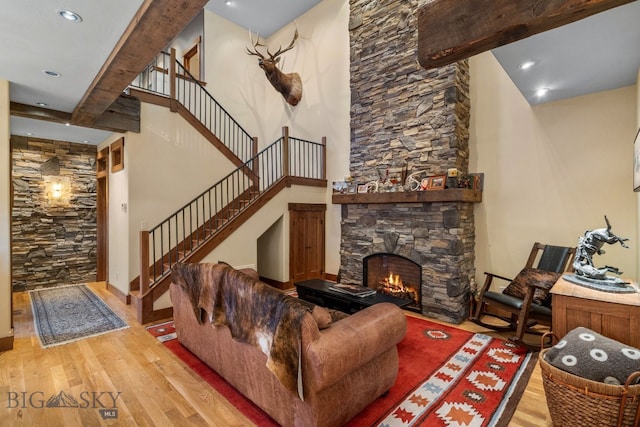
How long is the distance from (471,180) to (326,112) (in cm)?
327

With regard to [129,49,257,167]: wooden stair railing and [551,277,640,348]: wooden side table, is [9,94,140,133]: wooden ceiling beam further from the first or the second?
[551,277,640,348]: wooden side table

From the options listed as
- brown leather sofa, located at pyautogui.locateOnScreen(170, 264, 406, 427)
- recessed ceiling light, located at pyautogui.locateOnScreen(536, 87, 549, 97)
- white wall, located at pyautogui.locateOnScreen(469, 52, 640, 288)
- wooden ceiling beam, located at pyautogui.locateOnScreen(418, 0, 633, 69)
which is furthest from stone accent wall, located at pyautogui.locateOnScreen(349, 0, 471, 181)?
brown leather sofa, located at pyautogui.locateOnScreen(170, 264, 406, 427)

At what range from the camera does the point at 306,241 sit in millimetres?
5973

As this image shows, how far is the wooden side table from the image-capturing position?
2137 mm

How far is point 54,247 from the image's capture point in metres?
5.77

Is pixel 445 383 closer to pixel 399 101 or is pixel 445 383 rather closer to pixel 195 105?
pixel 399 101

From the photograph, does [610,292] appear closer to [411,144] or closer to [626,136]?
[626,136]

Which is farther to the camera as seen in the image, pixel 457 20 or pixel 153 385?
pixel 153 385

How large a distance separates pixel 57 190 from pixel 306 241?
16.1 ft

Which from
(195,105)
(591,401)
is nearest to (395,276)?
(591,401)

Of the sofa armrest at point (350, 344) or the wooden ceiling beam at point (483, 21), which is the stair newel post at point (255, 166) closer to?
the sofa armrest at point (350, 344)

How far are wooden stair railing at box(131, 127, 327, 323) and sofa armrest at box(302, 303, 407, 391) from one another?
3.13 m

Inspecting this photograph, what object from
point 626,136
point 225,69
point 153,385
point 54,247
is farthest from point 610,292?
point 54,247

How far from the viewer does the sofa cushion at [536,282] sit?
322cm
